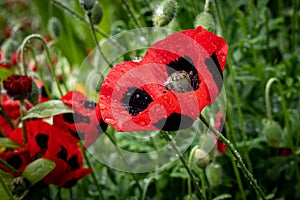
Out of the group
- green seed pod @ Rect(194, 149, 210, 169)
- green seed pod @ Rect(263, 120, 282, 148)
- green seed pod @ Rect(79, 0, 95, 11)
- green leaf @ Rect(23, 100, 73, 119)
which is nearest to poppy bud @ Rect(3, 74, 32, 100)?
green leaf @ Rect(23, 100, 73, 119)

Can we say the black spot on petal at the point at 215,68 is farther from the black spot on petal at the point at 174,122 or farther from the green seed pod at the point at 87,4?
the green seed pod at the point at 87,4

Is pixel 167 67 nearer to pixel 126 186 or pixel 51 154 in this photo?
pixel 51 154

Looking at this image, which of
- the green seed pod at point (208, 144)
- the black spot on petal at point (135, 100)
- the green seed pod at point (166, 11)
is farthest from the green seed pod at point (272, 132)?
the black spot on petal at point (135, 100)

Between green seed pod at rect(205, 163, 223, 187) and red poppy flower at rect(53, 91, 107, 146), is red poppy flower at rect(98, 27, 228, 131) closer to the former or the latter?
red poppy flower at rect(53, 91, 107, 146)

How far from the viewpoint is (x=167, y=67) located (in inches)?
26.0

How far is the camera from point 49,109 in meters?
0.87

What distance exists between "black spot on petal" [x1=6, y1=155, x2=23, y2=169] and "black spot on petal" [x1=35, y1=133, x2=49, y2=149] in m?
0.04

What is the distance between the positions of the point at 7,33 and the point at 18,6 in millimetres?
734

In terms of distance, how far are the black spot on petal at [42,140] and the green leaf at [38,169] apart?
0.21 feet

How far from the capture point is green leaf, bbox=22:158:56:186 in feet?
2.90

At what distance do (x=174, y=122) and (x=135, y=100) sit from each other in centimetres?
5

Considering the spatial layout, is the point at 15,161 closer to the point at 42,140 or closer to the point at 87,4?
the point at 42,140

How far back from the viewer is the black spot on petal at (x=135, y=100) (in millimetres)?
632

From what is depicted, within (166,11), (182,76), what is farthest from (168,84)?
(166,11)
